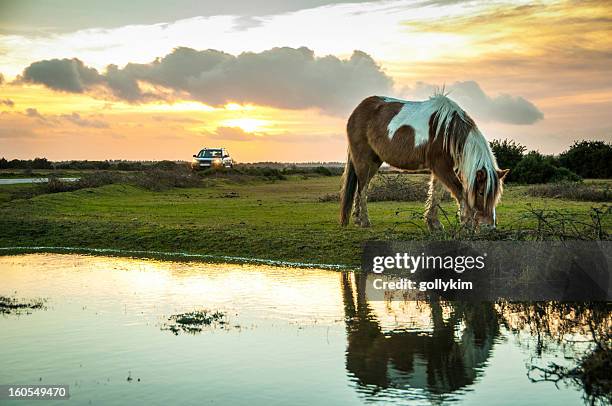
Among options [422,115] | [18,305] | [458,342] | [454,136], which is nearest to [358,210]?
[422,115]

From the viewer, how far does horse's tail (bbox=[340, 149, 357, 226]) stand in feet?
57.3

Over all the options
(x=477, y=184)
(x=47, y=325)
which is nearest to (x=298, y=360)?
(x=47, y=325)

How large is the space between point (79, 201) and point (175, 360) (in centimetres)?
2141

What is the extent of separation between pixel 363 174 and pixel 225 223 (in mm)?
5070

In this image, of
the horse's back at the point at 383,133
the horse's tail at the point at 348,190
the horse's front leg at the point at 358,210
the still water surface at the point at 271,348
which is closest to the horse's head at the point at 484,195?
the horse's back at the point at 383,133

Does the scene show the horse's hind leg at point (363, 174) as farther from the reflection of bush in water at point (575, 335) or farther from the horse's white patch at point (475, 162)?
the reflection of bush in water at point (575, 335)

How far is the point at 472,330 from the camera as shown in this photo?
952 cm

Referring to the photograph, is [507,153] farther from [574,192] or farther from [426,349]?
[426,349]

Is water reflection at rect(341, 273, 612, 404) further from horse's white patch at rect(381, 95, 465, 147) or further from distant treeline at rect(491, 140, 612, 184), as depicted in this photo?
distant treeline at rect(491, 140, 612, 184)

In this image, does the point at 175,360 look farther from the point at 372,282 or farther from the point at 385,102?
the point at 385,102

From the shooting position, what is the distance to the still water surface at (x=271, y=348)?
7.13 m

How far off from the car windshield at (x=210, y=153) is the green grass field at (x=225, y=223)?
28.6 m

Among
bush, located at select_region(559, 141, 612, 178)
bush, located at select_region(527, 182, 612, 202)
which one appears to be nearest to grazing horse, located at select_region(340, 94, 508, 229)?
bush, located at select_region(527, 182, 612, 202)

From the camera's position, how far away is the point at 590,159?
35.0 m
